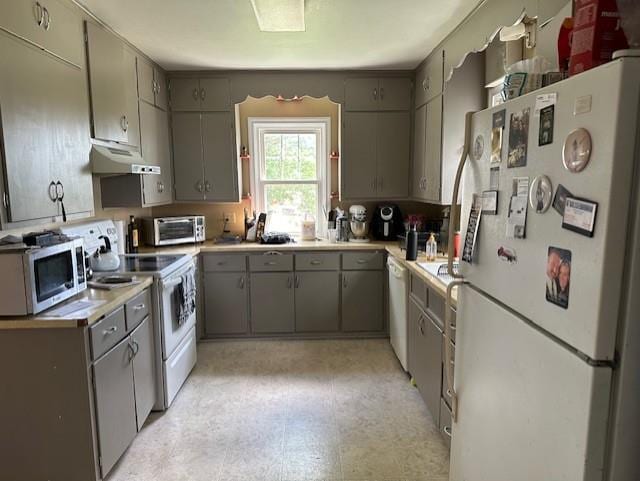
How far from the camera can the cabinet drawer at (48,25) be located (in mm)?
1810

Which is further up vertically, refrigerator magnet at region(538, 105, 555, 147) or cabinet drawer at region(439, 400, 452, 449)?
refrigerator magnet at region(538, 105, 555, 147)

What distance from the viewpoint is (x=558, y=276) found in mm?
982

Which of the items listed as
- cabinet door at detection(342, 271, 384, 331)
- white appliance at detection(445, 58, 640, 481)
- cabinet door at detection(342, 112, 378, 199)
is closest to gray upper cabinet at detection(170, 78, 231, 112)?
cabinet door at detection(342, 112, 378, 199)

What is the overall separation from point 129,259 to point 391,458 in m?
2.23

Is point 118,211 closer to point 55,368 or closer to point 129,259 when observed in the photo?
point 129,259

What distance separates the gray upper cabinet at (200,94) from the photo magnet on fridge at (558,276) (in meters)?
3.36

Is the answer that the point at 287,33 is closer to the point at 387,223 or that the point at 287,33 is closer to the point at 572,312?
the point at 387,223

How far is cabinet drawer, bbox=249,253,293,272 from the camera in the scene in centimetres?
376

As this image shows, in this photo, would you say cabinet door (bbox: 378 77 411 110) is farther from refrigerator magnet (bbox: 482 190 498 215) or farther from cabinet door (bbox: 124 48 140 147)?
refrigerator magnet (bbox: 482 190 498 215)

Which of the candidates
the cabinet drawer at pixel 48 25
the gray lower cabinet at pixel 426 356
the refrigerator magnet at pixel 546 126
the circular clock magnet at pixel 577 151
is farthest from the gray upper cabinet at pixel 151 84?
the circular clock magnet at pixel 577 151

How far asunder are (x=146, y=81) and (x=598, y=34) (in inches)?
126

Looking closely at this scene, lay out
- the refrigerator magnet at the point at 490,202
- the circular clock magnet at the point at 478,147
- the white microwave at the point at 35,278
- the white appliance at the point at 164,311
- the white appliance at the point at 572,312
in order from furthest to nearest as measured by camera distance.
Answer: the white appliance at the point at 164,311, the white microwave at the point at 35,278, the circular clock magnet at the point at 478,147, the refrigerator magnet at the point at 490,202, the white appliance at the point at 572,312

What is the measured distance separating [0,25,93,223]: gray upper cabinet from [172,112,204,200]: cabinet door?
1.46m

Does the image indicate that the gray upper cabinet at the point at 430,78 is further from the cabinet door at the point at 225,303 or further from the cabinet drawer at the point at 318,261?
the cabinet door at the point at 225,303
